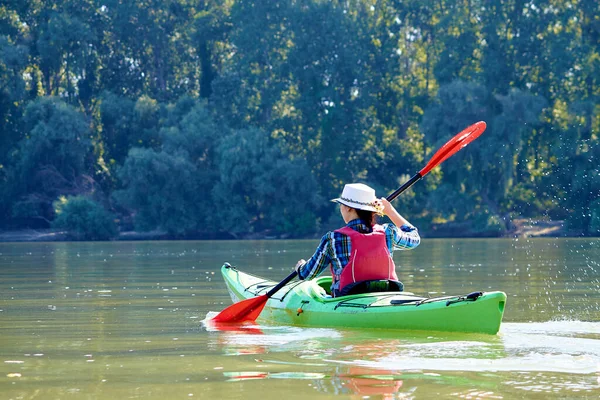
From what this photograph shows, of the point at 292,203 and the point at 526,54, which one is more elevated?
the point at 526,54

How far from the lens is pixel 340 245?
9820 mm

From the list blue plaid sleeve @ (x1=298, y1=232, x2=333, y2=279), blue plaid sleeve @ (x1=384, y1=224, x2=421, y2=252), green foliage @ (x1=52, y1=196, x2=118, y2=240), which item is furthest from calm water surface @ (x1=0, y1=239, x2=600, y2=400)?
green foliage @ (x1=52, y1=196, x2=118, y2=240)

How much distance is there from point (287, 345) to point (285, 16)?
4685 centimetres

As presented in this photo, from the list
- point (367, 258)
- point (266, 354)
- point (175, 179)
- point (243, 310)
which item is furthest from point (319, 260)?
point (175, 179)

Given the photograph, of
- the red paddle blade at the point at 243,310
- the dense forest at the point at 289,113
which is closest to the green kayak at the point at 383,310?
the red paddle blade at the point at 243,310

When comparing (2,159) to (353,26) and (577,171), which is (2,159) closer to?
(353,26)

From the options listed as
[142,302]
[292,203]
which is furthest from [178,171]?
[142,302]

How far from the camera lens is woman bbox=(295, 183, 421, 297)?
9.62m

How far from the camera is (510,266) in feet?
70.2

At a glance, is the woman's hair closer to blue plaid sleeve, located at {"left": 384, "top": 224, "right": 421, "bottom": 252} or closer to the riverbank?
blue plaid sleeve, located at {"left": 384, "top": 224, "right": 421, "bottom": 252}

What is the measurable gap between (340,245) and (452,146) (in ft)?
10.7

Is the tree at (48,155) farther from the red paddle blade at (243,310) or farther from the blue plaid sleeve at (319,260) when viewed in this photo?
the blue plaid sleeve at (319,260)

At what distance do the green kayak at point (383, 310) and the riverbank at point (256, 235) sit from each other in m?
35.0

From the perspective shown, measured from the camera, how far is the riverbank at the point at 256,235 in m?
46.3
